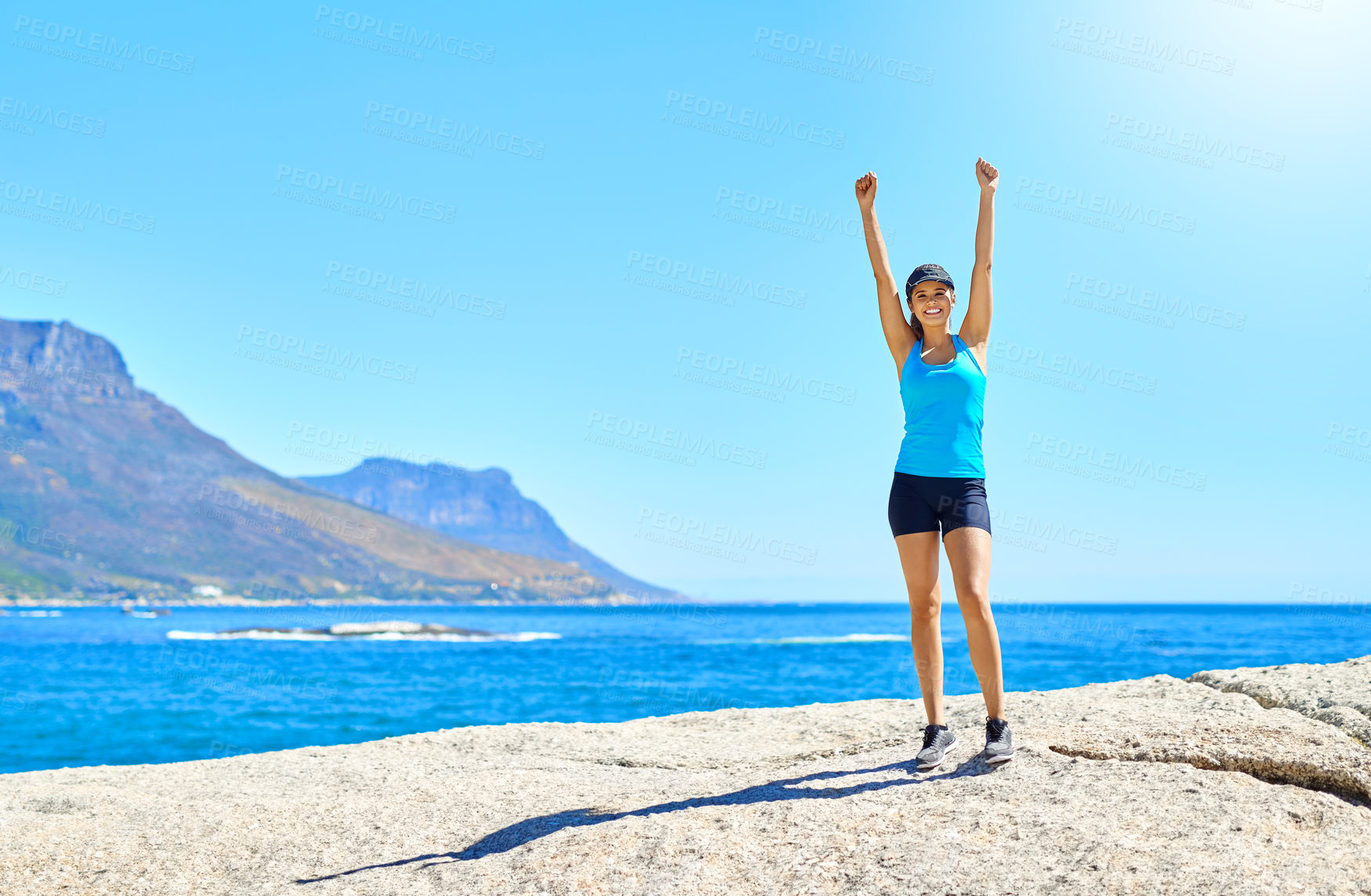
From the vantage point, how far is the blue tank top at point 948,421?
383cm

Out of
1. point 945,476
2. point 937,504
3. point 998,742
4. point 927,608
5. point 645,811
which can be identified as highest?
point 945,476

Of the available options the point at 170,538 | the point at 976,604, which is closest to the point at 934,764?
the point at 976,604

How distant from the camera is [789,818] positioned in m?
3.51

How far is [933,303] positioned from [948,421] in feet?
Result: 1.90

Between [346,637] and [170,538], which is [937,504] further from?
[170,538]

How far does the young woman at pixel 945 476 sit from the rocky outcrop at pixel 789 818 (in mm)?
422

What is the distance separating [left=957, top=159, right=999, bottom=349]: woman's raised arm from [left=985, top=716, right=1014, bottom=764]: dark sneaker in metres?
1.68

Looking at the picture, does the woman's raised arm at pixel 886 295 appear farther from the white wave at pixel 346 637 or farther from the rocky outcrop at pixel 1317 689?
the white wave at pixel 346 637

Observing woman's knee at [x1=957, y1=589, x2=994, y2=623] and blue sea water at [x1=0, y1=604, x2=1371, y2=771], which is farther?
blue sea water at [x1=0, y1=604, x2=1371, y2=771]

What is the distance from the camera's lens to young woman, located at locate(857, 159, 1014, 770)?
3775 mm

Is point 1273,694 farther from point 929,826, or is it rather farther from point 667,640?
point 667,640

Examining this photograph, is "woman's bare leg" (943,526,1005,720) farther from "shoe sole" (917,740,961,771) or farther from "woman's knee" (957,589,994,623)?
"shoe sole" (917,740,961,771)

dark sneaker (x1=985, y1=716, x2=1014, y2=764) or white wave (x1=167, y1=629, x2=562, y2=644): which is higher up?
dark sneaker (x1=985, y1=716, x2=1014, y2=764)

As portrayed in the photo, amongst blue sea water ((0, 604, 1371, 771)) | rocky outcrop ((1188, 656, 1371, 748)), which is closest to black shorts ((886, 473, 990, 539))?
rocky outcrop ((1188, 656, 1371, 748))
